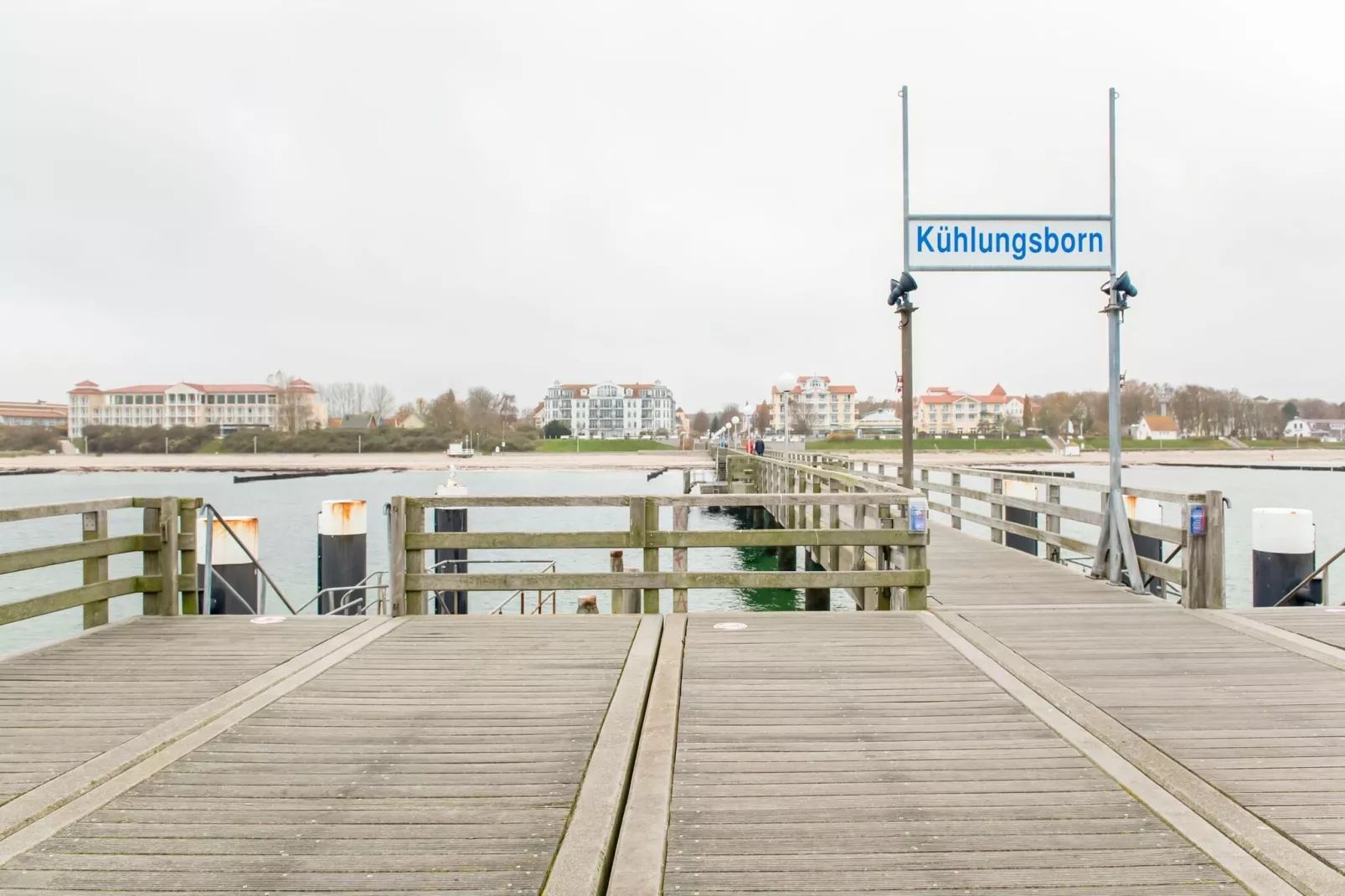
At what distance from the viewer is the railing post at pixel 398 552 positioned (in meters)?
6.99

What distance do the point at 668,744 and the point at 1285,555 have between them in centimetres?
822

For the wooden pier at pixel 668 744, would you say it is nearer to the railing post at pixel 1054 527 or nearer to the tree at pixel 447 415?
the railing post at pixel 1054 527

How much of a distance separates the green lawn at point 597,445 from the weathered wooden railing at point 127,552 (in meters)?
115

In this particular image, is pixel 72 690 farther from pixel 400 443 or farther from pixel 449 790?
pixel 400 443

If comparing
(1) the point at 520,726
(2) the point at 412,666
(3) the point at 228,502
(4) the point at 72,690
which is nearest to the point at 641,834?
(1) the point at 520,726

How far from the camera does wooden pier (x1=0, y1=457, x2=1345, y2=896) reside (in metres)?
3.01

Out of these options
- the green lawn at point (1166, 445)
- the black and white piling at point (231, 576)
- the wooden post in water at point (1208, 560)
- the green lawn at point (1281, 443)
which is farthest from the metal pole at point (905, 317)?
the green lawn at point (1281, 443)

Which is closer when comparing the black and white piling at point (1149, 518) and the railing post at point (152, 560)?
the railing post at point (152, 560)

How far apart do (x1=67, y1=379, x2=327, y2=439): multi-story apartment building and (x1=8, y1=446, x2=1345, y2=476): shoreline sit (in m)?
27.3

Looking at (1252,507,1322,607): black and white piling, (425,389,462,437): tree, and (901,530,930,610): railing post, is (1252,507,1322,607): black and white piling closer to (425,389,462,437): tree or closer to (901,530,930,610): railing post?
(901,530,930,610): railing post

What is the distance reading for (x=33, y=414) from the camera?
7018 inches

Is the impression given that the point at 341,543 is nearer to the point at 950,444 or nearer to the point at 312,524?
the point at 312,524

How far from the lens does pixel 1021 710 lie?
4629mm

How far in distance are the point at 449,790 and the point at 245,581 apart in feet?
27.5
